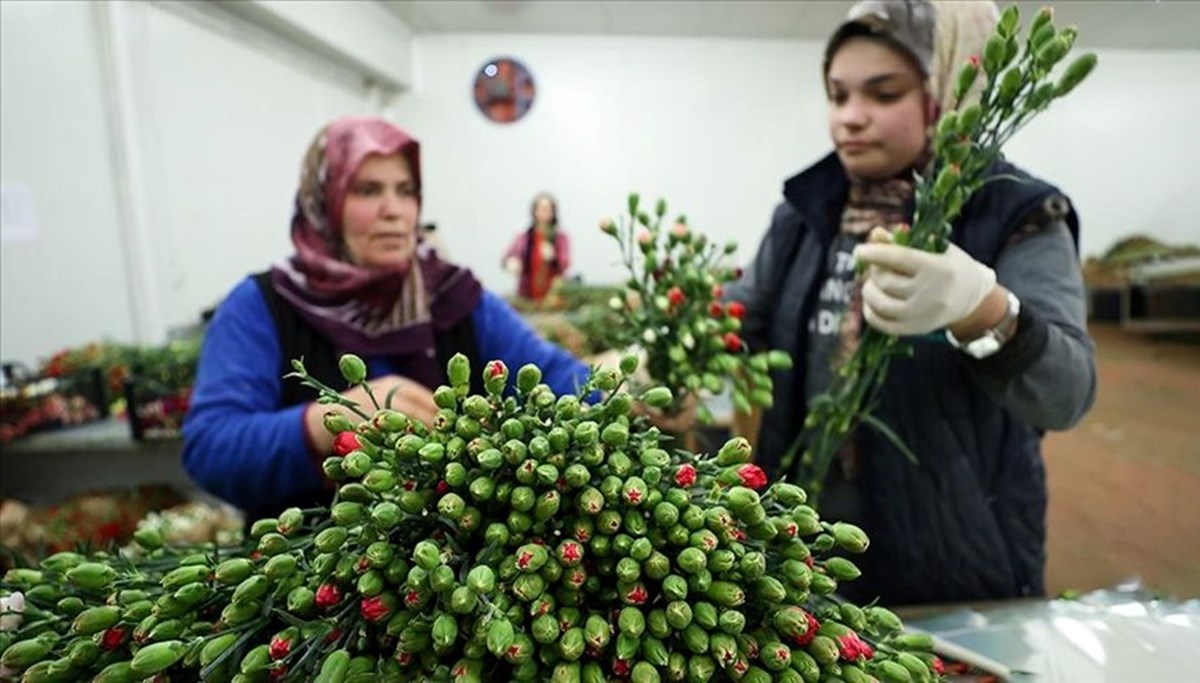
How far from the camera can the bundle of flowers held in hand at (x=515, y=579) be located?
0.42m

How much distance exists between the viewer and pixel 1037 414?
94cm

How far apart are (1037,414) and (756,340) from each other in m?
0.48

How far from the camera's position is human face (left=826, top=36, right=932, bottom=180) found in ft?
3.14

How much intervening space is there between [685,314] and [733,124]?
1.89 m

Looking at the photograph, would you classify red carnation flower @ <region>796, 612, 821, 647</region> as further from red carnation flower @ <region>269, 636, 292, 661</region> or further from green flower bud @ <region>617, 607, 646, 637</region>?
red carnation flower @ <region>269, 636, 292, 661</region>

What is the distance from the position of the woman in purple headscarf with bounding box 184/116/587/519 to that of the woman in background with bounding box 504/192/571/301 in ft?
10.1

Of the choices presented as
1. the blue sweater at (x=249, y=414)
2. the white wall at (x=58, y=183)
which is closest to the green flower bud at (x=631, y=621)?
the blue sweater at (x=249, y=414)

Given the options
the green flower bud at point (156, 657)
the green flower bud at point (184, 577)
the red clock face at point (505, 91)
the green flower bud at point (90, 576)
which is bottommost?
the green flower bud at point (156, 657)

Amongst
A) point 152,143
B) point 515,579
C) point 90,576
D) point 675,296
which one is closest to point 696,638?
point 515,579

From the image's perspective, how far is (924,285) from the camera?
32.2 inches

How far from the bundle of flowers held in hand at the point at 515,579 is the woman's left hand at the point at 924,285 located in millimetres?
440

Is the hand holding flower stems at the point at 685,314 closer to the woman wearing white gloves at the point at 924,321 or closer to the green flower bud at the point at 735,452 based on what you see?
the woman wearing white gloves at the point at 924,321

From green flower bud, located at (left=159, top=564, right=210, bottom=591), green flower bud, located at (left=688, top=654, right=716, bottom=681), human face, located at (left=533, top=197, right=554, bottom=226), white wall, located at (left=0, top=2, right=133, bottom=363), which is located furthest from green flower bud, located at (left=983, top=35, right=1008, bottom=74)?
human face, located at (left=533, top=197, right=554, bottom=226)

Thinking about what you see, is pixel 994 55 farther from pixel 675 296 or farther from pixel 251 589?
pixel 251 589
